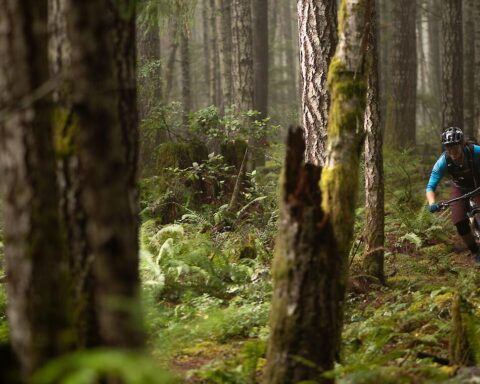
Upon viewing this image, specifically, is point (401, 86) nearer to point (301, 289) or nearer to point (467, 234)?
point (467, 234)

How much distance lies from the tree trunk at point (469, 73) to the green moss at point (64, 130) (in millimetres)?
16683

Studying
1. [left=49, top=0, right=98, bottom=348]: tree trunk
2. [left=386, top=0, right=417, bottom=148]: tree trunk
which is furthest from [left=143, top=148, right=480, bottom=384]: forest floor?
[left=386, top=0, right=417, bottom=148]: tree trunk

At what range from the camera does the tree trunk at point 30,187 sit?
107 inches

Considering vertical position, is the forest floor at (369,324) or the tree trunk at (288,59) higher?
the tree trunk at (288,59)

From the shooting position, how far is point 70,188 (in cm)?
323

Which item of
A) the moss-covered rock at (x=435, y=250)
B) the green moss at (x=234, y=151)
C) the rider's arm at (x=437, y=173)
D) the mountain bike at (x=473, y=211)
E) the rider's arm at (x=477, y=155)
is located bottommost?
the moss-covered rock at (x=435, y=250)

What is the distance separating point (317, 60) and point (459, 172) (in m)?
2.95

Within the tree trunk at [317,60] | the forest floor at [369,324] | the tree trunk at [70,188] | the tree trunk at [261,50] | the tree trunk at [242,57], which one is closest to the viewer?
the tree trunk at [70,188]

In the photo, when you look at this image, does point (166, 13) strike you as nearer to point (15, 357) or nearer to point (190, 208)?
point (190, 208)

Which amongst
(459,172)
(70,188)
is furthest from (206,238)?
(70,188)

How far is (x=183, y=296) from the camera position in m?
7.38

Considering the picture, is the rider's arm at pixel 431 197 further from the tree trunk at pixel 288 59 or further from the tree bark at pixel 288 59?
the tree bark at pixel 288 59

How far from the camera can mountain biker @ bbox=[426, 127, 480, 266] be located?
906 centimetres

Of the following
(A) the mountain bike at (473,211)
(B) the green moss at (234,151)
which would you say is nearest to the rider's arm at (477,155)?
(A) the mountain bike at (473,211)
